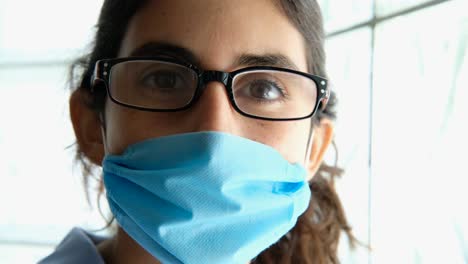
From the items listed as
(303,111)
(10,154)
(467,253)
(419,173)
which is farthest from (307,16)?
(10,154)

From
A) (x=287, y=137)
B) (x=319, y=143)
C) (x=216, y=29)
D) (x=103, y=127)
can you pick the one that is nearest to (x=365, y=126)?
(x=319, y=143)

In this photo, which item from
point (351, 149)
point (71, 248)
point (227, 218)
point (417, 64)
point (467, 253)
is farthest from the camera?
point (351, 149)

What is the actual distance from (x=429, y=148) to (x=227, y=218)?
71 centimetres

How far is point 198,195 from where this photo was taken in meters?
0.63

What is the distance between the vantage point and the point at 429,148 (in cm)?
108

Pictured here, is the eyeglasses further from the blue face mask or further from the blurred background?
the blurred background

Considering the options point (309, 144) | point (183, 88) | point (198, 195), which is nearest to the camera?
point (198, 195)

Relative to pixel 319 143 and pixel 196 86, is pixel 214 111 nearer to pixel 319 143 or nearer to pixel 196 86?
pixel 196 86

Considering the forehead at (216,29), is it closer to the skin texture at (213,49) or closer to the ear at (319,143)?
the skin texture at (213,49)

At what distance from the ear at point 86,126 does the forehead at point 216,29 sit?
0.17m

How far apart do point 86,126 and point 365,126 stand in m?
0.83

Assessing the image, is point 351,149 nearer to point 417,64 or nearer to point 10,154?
point 417,64

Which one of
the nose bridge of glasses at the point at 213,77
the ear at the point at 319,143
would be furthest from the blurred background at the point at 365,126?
the nose bridge of glasses at the point at 213,77

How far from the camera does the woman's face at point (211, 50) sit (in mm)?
692
